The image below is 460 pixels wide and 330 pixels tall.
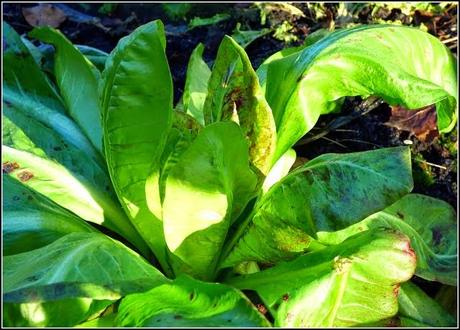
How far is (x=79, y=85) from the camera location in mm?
1646

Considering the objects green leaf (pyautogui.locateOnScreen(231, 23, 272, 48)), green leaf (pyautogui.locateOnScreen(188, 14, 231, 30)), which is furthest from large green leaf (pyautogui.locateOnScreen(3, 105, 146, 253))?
green leaf (pyautogui.locateOnScreen(188, 14, 231, 30))

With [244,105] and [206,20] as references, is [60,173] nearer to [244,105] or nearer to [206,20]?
[244,105]

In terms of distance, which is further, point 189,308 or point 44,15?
point 44,15

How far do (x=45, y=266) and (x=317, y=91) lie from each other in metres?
0.65

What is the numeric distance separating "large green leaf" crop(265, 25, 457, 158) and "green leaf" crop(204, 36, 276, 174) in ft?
0.47

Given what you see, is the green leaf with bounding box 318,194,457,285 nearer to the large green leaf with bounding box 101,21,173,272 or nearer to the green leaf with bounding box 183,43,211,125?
the large green leaf with bounding box 101,21,173,272

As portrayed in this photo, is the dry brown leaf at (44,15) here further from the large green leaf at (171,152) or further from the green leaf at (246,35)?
the large green leaf at (171,152)

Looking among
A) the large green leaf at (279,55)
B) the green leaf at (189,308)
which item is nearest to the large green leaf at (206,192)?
the green leaf at (189,308)

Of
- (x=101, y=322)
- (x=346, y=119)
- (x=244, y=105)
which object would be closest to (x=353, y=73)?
(x=244, y=105)

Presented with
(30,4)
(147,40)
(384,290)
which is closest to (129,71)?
(147,40)

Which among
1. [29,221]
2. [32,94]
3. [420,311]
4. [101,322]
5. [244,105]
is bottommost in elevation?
[420,311]

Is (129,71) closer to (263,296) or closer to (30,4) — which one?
(263,296)

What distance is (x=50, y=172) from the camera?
1.47 m

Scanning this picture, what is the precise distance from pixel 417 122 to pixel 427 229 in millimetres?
359
